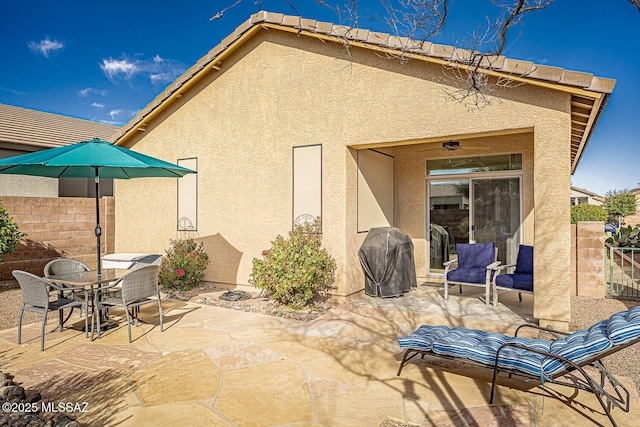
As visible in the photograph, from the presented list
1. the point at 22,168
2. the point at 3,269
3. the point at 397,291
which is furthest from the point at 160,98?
the point at 397,291

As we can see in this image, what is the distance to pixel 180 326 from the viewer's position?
7.26 meters

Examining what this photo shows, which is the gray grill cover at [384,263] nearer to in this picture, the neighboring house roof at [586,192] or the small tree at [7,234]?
the small tree at [7,234]

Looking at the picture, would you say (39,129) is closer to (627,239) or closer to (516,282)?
(516,282)

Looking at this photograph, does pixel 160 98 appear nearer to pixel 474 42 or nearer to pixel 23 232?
pixel 23 232

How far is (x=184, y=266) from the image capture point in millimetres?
10188

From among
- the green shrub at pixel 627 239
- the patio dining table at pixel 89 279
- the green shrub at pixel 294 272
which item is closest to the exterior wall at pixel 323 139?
the green shrub at pixel 294 272

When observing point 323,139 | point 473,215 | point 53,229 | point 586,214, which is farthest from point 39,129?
point 586,214

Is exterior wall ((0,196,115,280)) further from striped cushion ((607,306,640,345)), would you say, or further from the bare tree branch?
striped cushion ((607,306,640,345))

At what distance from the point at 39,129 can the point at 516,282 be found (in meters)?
20.2

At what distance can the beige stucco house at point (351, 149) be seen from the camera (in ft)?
22.6

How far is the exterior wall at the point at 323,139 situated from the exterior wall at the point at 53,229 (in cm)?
142

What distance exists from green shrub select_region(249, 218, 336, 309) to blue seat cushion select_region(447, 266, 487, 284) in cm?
269

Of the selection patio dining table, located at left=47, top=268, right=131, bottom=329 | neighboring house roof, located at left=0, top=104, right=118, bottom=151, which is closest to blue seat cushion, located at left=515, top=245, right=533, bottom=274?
patio dining table, located at left=47, top=268, right=131, bottom=329

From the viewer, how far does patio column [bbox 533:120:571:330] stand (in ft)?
21.9
